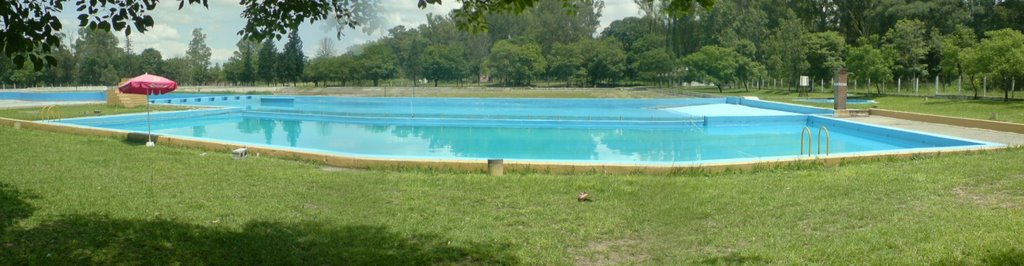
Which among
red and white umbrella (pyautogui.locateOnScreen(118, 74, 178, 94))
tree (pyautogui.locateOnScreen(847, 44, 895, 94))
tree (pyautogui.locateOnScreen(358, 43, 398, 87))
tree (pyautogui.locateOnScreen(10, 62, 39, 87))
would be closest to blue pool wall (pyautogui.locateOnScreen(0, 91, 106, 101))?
tree (pyautogui.locateOnScreen(10, 62, 39, 87))

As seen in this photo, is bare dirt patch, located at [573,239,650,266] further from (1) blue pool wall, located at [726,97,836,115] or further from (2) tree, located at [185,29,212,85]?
(2) tree, located at [185,29,212,85]

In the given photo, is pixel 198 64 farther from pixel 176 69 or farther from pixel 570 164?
pixel 570 164

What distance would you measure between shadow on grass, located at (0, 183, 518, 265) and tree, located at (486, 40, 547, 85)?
46.7 metres

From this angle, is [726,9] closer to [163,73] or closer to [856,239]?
[163,73]

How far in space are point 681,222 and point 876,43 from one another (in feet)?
116

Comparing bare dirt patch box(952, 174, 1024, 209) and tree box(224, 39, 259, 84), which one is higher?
tree box(224, 39, 259, 84)

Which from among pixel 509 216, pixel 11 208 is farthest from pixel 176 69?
pixel 509 216

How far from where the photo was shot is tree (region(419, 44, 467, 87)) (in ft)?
182

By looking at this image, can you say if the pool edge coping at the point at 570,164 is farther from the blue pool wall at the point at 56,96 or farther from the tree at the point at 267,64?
the tree at the point at 267,64

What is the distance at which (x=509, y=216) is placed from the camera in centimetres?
551

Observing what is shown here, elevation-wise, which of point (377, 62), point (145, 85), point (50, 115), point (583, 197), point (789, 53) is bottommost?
point (583, 197)

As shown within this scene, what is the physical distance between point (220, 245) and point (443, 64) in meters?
51.1

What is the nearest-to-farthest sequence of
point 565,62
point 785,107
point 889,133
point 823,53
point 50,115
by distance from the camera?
point 889,133 < point 50,115 < point 785,107 < point 823,53 < point 565,62

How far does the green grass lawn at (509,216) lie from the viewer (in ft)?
14.1
